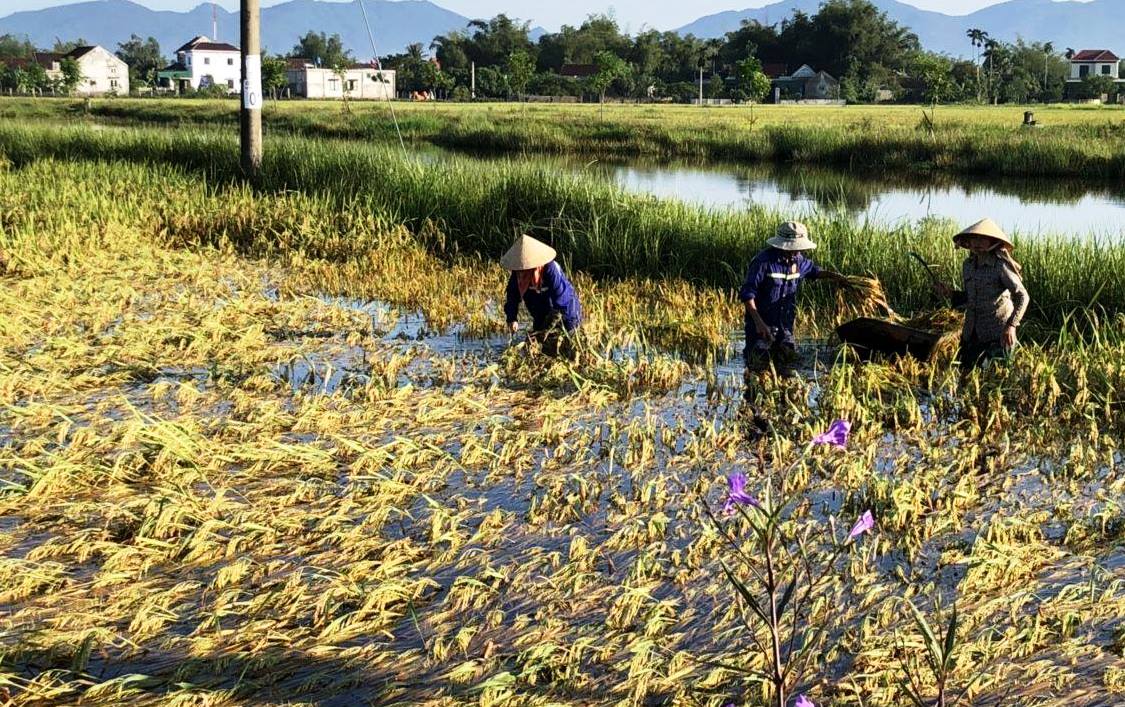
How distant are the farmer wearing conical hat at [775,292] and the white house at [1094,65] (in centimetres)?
10756

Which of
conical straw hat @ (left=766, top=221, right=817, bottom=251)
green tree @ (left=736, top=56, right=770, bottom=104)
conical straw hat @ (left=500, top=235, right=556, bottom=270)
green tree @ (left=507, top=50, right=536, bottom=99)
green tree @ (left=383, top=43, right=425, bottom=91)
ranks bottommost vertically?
conical straw hat @ (left=500, top=235, right=556, bottom=270)

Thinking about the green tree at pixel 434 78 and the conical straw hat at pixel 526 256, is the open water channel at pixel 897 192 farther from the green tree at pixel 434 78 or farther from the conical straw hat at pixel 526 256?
the green tree at pixel 434 78

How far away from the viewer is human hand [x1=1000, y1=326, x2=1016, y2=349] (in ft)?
19.4

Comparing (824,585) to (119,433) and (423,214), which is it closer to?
(119,433)

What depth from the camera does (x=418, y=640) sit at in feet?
10.7

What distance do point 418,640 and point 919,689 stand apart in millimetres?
1459

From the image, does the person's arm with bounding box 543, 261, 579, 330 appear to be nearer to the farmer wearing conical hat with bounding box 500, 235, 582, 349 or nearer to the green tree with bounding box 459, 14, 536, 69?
the farmer wearing conical hat with bounding box 500, 235, 582, 349

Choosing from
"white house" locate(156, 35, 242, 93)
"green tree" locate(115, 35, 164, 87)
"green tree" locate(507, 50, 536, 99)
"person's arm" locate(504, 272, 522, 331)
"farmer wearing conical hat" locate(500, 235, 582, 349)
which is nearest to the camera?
"farmer wearing conical hat" locate(500, 235, 582, 349)

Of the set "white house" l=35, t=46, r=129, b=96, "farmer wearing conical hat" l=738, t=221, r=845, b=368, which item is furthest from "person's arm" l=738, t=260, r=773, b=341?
"white house" l=35, t=46, r=129, b=96

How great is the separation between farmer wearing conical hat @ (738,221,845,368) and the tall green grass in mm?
1737

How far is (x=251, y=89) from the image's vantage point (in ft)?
43.0

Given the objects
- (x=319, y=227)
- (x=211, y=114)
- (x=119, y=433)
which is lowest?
(x=119, y=433)

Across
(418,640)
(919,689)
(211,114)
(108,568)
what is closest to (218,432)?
(108,568)

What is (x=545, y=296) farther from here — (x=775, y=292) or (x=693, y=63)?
(x=693, y=63)
